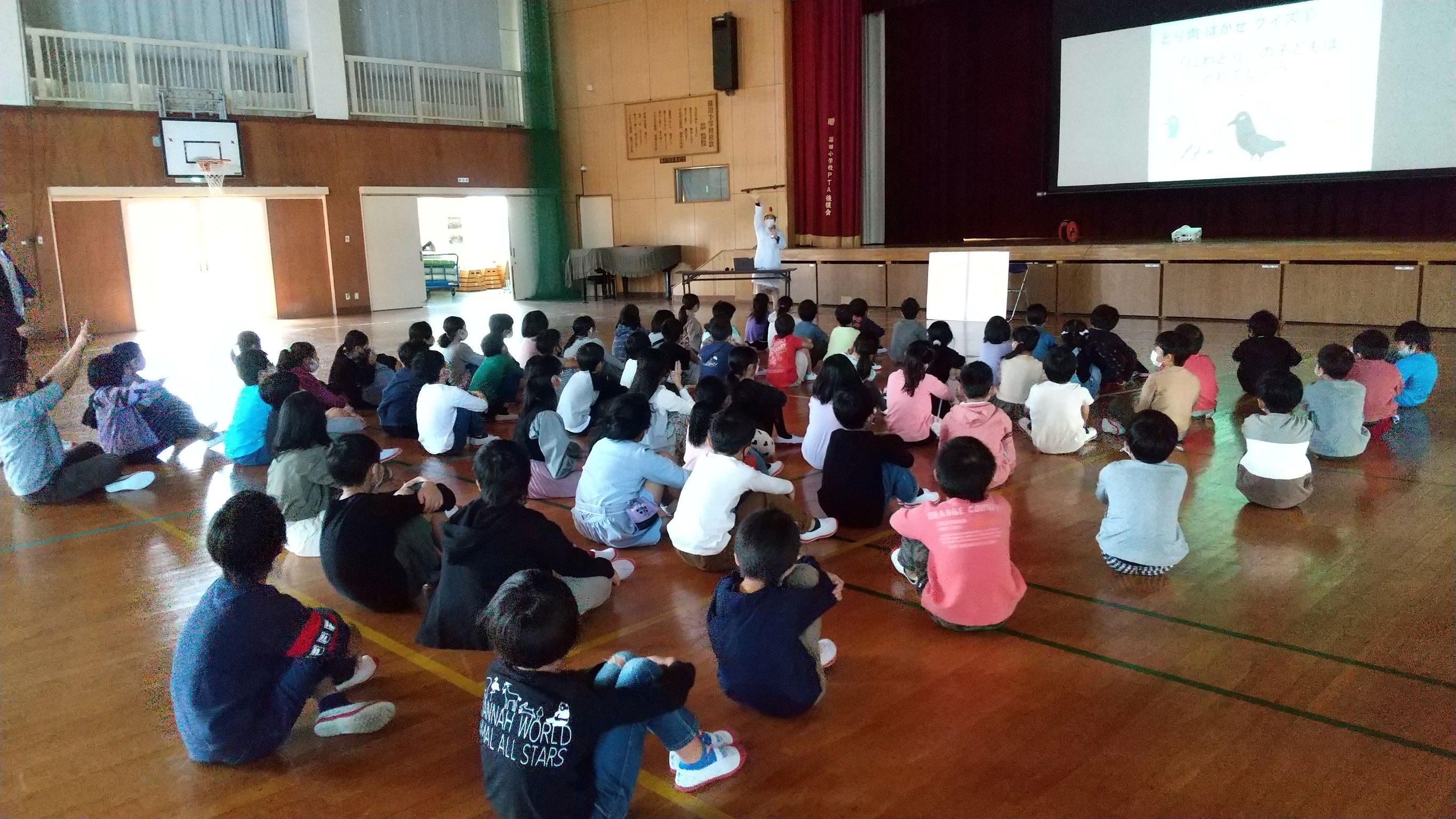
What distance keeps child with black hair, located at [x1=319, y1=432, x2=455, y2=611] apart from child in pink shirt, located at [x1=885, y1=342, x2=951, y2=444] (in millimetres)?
2623

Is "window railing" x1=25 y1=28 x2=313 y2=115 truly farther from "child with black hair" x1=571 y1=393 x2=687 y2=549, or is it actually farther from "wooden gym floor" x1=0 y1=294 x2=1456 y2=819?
"child with black hair" x1=571 y1=393 x2=687 y2=549

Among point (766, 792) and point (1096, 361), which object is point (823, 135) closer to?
point (1096, 361)

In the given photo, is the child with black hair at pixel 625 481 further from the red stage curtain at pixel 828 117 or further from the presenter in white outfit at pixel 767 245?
the red stage curtain at pixel 828 117

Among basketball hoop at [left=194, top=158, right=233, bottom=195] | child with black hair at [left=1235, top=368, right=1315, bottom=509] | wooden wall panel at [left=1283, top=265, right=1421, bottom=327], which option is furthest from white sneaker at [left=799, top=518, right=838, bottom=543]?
basketball hoop at [left=194, top=158, right=233, bottom=195]

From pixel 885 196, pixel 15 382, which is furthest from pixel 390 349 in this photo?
pixel 885 196

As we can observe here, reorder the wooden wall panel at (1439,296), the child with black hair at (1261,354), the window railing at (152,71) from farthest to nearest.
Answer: the window railing at (152,71) → the wooden wall panel at (1439,296) → the child with black hair at (1261,354)

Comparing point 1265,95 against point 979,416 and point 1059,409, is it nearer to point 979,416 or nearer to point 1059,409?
point 1059,409

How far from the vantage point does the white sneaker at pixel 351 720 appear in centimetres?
253

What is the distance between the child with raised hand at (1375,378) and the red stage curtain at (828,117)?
908 centimetres

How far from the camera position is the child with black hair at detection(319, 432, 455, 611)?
3.17 metres

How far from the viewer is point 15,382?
15.3ft

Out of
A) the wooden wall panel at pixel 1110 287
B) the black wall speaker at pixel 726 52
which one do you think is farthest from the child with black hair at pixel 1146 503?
the black wall speaker at pixel 726 52

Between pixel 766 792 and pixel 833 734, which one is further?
pixel 833 734

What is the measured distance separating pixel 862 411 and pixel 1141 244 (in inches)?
335
